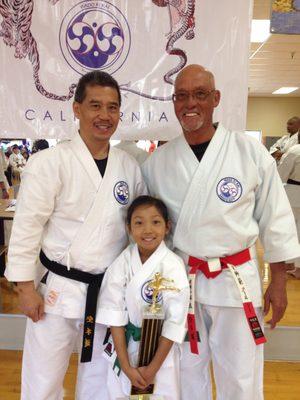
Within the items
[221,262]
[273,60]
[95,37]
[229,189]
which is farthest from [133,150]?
[273,60]

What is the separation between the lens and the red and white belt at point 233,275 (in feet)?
5.11

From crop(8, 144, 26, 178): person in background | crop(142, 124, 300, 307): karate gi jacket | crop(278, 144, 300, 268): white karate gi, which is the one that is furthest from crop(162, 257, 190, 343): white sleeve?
crop(8, 144, 26, 178): person in background

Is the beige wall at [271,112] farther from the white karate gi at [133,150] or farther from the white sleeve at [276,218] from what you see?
the white sleeve at [276,218]

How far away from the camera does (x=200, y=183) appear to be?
1.58 m

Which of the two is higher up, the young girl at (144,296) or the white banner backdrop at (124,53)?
the white banner backdrop at (124,53)

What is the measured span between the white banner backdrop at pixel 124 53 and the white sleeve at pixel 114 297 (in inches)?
37.2

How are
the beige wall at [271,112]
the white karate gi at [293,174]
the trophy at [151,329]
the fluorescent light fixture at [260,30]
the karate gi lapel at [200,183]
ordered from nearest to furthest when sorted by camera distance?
1. the trophy at [151,329]
2. the karate gi lapel at [200,183]
3. the white karate gi at [293,174]
4. the fluorescent light fixture at [260,30]
5. the beige wall at [271,112]

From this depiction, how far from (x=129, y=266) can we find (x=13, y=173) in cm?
758

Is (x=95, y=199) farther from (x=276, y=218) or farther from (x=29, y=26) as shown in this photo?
(x=29, y=26)

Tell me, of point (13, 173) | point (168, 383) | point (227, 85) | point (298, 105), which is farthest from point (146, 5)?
point (298, 105)

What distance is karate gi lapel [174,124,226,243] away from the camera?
1568 mm

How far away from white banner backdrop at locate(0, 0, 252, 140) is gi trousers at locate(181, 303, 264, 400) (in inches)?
42.1

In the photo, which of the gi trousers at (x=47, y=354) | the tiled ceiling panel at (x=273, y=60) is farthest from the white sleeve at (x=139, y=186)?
the tiled ceiling panel at (x=273, y=60)

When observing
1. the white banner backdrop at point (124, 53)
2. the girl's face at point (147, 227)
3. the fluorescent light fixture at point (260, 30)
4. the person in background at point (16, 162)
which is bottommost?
the person in background at point (16, 162)
